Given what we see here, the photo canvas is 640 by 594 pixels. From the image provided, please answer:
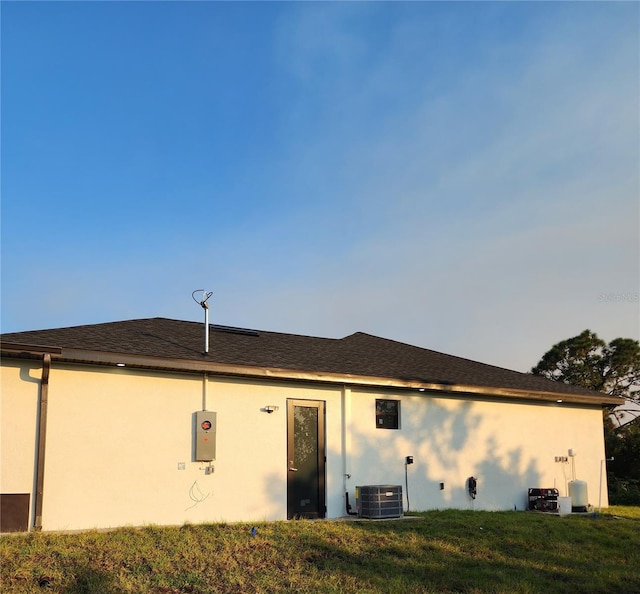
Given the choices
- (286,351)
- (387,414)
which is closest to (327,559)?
(387,414)

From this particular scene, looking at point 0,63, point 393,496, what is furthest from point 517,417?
point 0,63

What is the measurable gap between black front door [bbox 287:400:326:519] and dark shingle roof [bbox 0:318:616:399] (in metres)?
0.86

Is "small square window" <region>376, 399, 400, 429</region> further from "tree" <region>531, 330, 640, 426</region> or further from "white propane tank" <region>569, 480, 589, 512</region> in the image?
"tree" <region>531, 330, 640, 426</region>

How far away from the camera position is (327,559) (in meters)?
8.97

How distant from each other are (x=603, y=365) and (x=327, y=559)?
84.5 ft

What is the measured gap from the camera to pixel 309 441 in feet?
41.3

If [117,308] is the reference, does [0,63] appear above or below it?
above

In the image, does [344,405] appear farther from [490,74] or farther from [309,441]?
[490,74]

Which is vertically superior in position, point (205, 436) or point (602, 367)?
point (602, 367)

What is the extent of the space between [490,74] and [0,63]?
10.0m

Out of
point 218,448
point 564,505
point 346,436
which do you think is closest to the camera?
point 218,448

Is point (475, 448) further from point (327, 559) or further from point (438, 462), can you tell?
point (327, 559)

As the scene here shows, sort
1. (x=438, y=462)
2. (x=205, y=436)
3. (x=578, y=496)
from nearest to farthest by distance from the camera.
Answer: (x=205, y=436)
(x=438, y=462)
(x=578, y=496)

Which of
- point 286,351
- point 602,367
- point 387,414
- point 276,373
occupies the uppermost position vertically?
point 602,367
